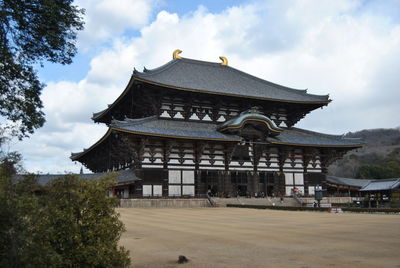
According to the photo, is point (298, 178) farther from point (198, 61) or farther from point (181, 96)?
point (198, 61)

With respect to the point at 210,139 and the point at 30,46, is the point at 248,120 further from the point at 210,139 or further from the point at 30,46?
the point at 30,46

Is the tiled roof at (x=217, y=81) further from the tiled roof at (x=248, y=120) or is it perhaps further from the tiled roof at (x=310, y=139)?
the tiled roof at (x=310, y=139)

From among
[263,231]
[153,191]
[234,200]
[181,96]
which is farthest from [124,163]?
[263,231]

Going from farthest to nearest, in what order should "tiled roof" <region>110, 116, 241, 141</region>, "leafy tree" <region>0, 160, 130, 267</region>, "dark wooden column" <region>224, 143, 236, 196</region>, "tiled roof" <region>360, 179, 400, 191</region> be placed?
"dark wooden column" <region>224, 143, 236, 196</region> → "tiled roof" <region>110, 116, 241, 141</region> → "tiled roof" <region>360, 179, 400, 191</region> → "leafy tree" <region>0, 160, 130, 267</region>

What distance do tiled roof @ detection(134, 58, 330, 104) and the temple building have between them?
0.16m

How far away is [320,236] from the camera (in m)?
13.1

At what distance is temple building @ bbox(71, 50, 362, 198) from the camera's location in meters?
36.1

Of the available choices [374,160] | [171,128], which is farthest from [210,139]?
[374,160]

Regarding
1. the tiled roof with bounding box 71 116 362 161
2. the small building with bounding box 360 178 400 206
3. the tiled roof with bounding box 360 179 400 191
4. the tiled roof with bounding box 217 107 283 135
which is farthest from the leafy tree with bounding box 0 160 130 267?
the tiled roof with bounding box 217 107 283 135

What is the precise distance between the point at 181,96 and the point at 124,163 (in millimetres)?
9666

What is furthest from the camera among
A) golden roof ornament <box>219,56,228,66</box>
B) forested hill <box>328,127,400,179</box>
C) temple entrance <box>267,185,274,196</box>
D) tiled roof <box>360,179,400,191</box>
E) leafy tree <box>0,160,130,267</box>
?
forested hill <box>328,127,400,179</box>

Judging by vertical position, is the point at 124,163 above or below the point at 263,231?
above

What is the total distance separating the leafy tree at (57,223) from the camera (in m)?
5.26

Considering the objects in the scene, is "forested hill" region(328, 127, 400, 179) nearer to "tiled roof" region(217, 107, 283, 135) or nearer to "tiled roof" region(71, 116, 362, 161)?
"tiled roof" region(71, 116, 362, 161)
